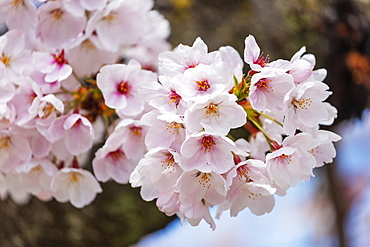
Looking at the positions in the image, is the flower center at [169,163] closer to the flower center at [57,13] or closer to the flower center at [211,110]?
the flower center at [211,110]

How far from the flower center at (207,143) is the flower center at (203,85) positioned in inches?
2.2

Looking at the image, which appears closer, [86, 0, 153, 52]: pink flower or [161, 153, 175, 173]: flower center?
[161, 153, 175, 173]: flower center

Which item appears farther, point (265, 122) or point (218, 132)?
point (265, 122)

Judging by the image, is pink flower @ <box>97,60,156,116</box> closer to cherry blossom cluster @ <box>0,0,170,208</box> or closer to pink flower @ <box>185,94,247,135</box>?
cherry blossom cluster @ <box>0,0,170,208</box>

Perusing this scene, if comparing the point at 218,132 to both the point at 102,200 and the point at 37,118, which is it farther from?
the point at 102,200

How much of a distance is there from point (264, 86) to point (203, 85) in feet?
0.23

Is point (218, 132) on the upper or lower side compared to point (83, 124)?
upper

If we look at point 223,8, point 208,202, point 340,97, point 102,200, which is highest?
point 208,202

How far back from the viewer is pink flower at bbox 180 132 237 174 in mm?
485

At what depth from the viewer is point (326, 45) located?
1119 millimetres

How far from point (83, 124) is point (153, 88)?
0.15 m

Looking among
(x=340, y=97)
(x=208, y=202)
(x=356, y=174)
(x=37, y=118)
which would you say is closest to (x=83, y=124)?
(x=37, y=118)

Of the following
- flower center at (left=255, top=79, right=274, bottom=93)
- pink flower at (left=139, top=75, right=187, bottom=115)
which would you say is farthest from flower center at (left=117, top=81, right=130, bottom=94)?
flower center at (left=255, top=79, right=274, bottom=93)

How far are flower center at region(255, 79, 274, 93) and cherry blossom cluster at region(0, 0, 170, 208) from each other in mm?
184
